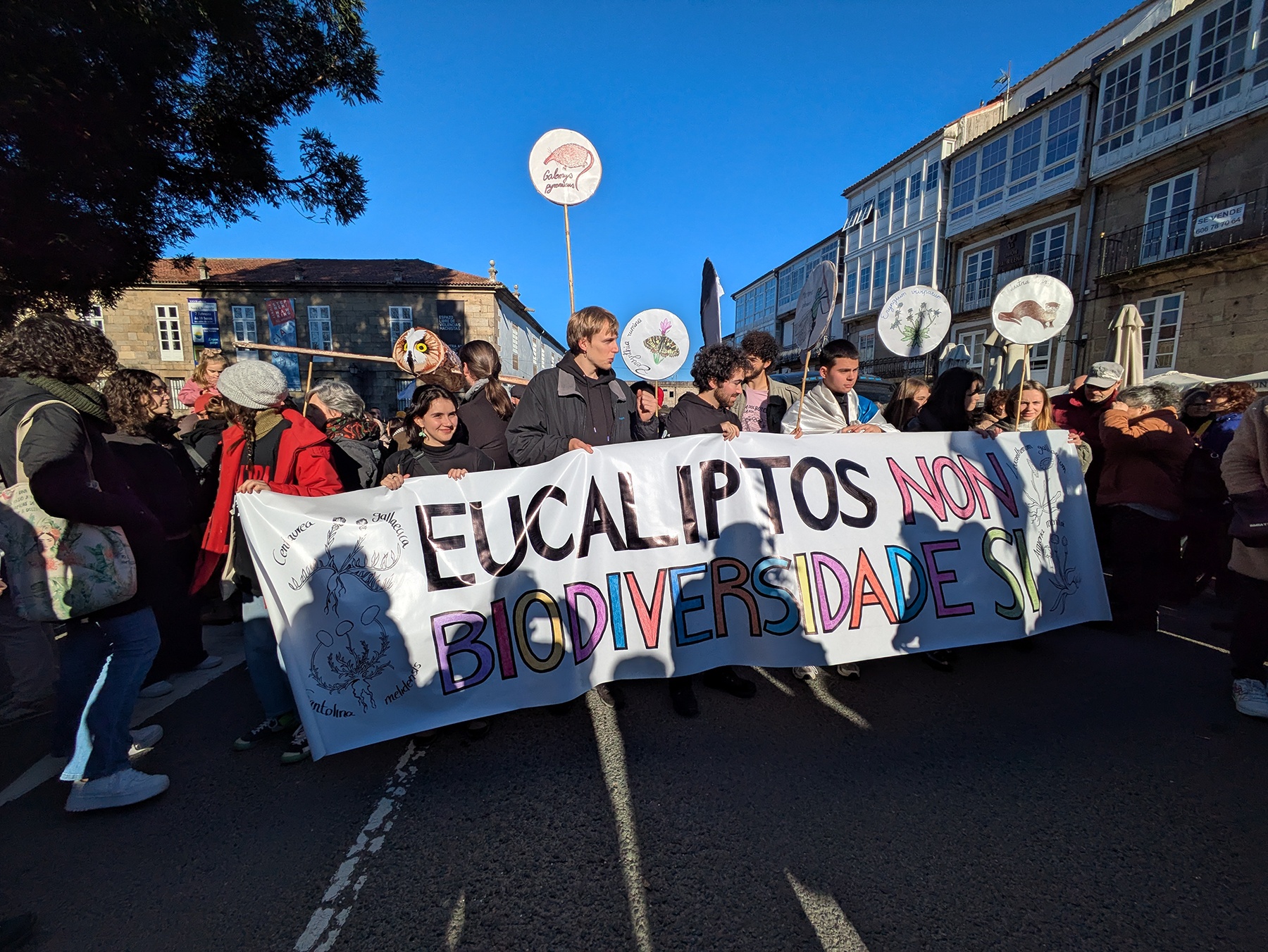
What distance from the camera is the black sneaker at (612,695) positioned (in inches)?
124

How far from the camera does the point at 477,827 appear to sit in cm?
221

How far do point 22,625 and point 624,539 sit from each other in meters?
3.37

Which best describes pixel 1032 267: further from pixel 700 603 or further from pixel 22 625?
pixel 22 625

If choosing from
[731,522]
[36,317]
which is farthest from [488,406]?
[36,317]

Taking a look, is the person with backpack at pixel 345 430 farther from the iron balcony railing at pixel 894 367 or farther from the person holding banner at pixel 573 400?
the iron balcony railing at pixel 894 367

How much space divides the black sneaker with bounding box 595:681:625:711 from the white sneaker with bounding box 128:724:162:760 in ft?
7.45

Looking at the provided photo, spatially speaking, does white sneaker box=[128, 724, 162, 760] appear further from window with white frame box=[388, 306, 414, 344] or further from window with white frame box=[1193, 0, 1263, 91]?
window with white frame box=[388, 306, 414, 344]

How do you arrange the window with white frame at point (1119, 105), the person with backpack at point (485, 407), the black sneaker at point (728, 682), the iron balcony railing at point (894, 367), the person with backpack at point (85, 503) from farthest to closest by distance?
1. the iron balcony railing at point (894, 367)
2. the window with white frame at point (1119, 105)
3. the person with backpack at point (485, 407)
4. the black sneaker at point (728, 682)
5. the person with backpack at point (85, 503)

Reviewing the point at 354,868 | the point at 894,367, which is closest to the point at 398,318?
the point at 894,367

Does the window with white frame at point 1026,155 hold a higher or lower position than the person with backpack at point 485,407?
higher

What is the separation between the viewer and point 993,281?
840 inches

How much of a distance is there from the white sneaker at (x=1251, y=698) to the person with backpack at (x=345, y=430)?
5004mm

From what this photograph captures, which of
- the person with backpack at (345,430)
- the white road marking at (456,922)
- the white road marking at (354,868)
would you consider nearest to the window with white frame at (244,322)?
the person with backpack at (345,430)

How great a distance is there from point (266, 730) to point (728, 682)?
A: 2.47 metres
